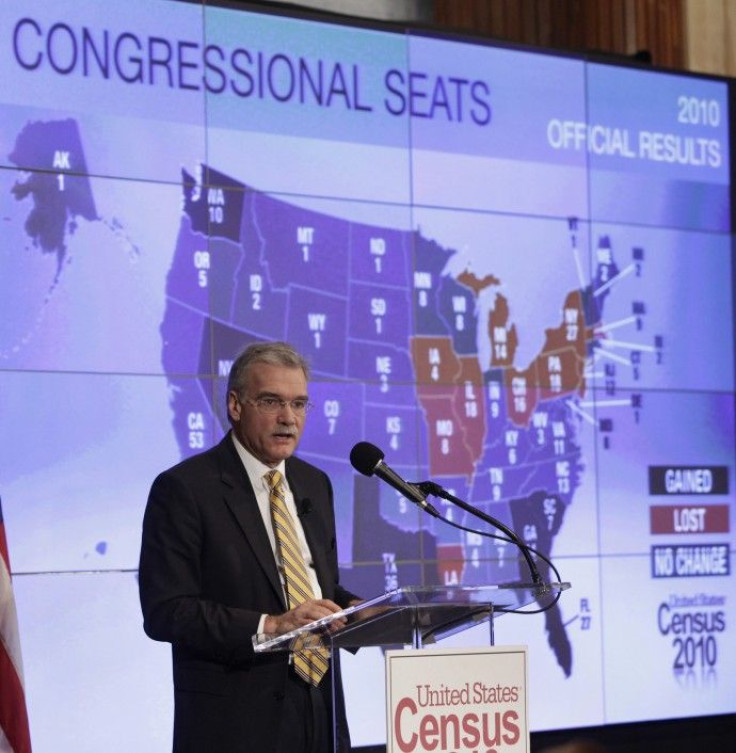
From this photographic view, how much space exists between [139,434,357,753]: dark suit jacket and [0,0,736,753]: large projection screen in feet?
4.52

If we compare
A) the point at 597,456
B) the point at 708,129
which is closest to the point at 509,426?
the point at 597,456

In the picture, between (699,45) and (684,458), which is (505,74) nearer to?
(699,45)

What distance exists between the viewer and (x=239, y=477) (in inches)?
130

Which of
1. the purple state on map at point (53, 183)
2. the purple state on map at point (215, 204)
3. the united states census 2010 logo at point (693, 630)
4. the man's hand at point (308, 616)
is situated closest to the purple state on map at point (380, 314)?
the purple state on map at point (215, 204)

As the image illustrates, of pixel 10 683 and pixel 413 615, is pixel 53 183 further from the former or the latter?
pixel 413 615

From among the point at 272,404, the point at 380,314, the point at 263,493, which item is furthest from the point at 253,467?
the point at 380,314

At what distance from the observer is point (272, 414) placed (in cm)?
328

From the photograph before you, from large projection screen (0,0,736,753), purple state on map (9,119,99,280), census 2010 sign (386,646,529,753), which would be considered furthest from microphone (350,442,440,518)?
purple state on map (9,119,99,280)

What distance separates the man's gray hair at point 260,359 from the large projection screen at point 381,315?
1.38 meters

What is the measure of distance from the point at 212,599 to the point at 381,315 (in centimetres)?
218

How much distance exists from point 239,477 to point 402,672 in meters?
0.77

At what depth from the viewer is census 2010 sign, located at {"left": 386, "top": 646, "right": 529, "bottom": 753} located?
2730 millimetres

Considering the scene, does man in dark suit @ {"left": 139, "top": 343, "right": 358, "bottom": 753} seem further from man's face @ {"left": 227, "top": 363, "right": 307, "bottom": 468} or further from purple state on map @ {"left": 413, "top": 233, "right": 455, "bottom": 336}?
purple state on map @ {"left": 413, "top": 233, "right": 455, "bottom": 336}

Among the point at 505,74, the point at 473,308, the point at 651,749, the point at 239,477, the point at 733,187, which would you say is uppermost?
the point at 505,74
